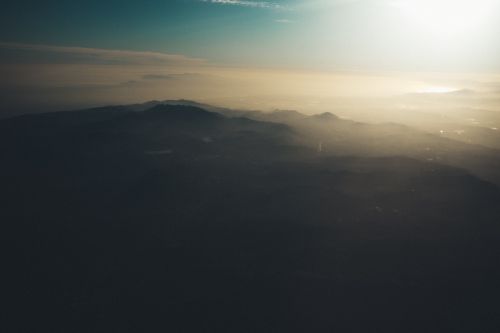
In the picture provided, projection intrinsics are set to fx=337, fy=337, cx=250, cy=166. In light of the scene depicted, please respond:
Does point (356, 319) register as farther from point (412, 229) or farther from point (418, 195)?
point (418, 195)

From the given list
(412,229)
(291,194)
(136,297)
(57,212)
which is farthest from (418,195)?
(57,212)

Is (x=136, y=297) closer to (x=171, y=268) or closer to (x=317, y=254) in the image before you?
(x=171, y=268)

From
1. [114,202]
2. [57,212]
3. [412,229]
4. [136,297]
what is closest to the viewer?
[136,297]

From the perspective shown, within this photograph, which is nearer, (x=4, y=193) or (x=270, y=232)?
(x=270, y=232)

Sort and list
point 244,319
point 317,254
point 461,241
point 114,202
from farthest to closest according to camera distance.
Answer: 1. point 114,202
2. point 461,241
3. point 317,254
4. point 244,319

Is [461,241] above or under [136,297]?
above

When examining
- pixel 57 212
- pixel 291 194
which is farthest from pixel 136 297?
pixel 291 194
